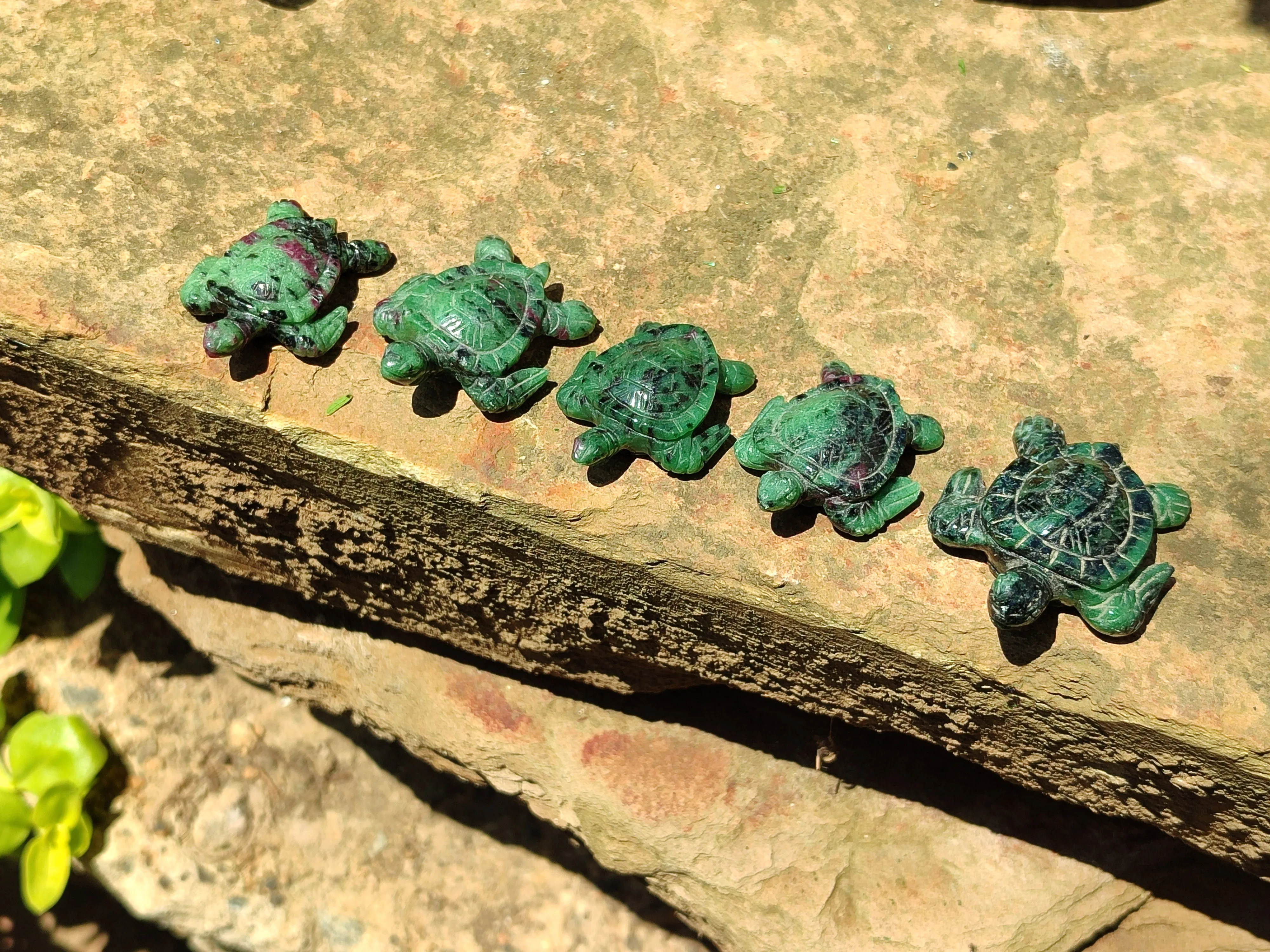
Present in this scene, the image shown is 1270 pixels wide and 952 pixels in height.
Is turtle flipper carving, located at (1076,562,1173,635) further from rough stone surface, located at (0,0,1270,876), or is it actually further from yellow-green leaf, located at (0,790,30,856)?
yellow-green leaf, located at (0,790,30,856)

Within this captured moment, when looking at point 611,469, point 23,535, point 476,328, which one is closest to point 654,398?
point 611,469

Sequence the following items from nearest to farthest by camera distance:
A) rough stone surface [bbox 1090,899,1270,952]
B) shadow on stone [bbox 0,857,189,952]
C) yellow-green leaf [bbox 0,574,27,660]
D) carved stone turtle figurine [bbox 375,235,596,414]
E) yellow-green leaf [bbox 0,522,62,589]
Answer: carved stone turtle figurine [bbox 375,235,596,414], rough stone surface [bbox 1090,899,1270,952], yellow-green leaf [bbox 0,522,62,589], yellow-green leaf [bbox 0,574,27,660], shadow on stone [bbox 0,857,189,952]

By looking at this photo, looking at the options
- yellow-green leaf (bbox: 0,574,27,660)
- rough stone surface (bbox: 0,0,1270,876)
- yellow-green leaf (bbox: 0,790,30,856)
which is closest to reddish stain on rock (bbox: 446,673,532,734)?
rough stone surface (bbox: 0,0,1270,876)

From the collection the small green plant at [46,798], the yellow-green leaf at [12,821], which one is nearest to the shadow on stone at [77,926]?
the small green plant at [46,798]

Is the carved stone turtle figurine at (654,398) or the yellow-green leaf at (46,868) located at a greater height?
the carved stone turtle figurine at (654,398)

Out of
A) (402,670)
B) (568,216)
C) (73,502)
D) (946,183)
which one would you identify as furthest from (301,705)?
(946,183)

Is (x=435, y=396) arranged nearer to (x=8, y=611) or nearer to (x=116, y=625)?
(x=8, y=611)

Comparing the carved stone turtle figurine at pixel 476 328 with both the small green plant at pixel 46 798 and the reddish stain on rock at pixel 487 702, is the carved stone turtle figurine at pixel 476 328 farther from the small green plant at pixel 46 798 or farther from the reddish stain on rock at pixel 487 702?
the small green plant at pixel 46 798
